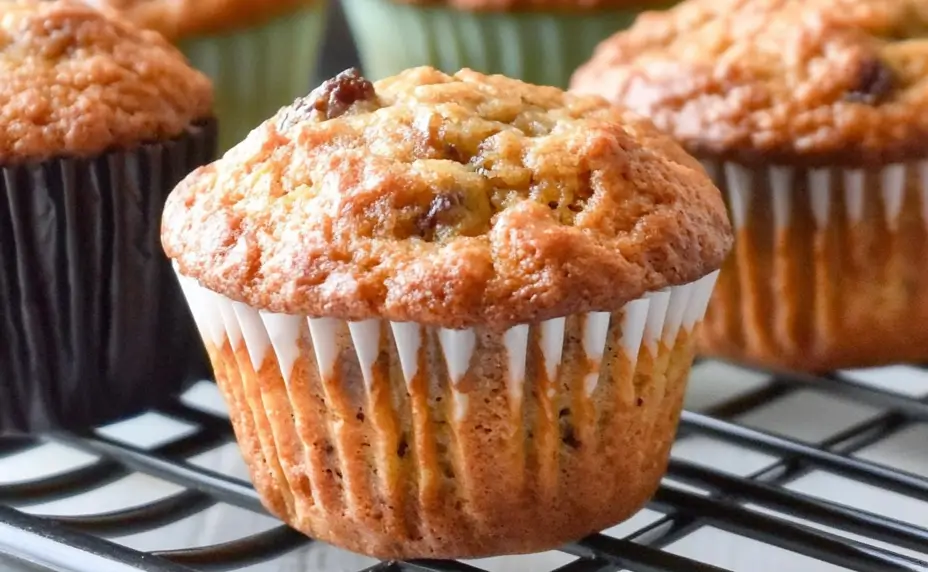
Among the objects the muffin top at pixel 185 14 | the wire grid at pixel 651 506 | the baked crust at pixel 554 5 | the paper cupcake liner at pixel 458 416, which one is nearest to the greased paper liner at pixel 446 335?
the paper cupcake liner at pixel 458 416

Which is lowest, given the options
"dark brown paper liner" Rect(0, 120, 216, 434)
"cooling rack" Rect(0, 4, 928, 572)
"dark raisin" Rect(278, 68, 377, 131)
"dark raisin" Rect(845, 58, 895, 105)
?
"cooling rack" Rect(0, 4, 928, 572)

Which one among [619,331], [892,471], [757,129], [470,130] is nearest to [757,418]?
[892,471]

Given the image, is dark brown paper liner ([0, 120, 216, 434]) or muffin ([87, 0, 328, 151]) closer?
dark brown paper liner ([0, 120, 216, 434])

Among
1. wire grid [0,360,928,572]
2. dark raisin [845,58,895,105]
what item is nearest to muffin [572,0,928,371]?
dark raisin [845,58,895,105]

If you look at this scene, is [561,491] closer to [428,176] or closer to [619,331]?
[619,331]

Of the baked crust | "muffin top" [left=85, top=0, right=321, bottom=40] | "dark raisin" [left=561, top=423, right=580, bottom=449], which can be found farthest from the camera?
the baked crust

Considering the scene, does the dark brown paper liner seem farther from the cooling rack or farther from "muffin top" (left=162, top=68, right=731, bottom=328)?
"muffin top" (left=162, top=68, right=731, bottom=328)
